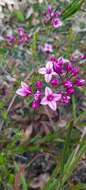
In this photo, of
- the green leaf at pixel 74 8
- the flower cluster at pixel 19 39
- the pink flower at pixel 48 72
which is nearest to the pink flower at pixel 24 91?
the pink flower at pixel 48 72

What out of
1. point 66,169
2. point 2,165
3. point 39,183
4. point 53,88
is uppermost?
point 53,88

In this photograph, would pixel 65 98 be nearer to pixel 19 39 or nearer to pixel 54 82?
pixel 54 82

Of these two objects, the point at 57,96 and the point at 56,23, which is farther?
the point at 56,23

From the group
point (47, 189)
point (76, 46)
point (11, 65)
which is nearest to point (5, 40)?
point (11, 65)

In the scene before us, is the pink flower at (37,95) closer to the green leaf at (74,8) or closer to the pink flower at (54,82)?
the pink flower at (54,82)

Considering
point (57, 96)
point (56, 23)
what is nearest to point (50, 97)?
point (57, 96)

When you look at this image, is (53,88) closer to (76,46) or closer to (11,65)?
(11,65)

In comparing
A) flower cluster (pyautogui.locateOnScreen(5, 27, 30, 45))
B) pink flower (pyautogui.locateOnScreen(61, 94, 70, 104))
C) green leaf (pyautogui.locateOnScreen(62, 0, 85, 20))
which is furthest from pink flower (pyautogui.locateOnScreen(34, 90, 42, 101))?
flower cluster (pyautogui.locateOnScreen(5, 27, 30, 45))

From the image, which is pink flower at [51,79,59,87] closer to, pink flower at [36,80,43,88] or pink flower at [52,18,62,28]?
pink flower at [36,80,43,88]
